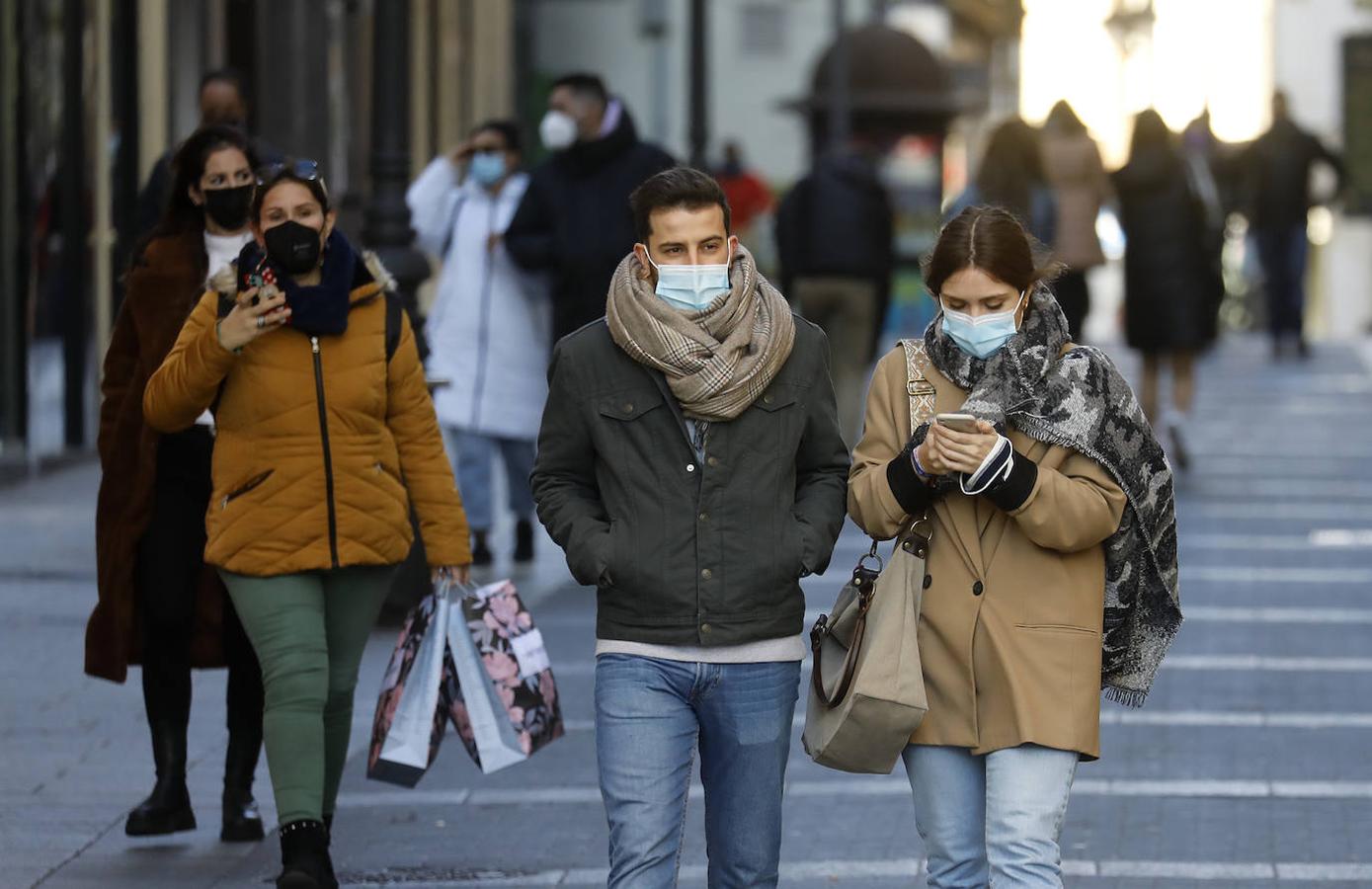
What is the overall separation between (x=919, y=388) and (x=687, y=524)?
0.48m

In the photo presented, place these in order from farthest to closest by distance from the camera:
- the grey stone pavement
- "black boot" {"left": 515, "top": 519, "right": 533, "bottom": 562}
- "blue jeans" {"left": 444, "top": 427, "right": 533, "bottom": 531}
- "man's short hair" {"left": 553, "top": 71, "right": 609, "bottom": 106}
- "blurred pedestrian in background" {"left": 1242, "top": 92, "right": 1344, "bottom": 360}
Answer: "blurred pedestrian in background" {"left": 1242, "top": 92, "right": 1344, "bottom": 360}, "black boot" {"left": 515, "top": 519, "right": 533, "bottom": 562}, "blue jeans" {"left": 444, "top": 427, "right": 533, "bottom": 531}, "man's short hair" {"left": 553, "top": 71, "right": 609, "bottom": 106}, the grey stone pavement

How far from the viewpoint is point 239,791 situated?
6652mm

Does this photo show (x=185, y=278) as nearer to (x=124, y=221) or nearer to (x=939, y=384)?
(x=939, y=384)

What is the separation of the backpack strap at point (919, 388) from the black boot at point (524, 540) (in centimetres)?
690

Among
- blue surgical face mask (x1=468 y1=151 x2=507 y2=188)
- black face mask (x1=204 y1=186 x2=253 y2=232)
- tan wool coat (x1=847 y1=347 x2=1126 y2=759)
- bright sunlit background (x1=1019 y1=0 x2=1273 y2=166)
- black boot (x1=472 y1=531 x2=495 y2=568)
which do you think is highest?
bright sunlit background (x1=1019 y1=0 x2=1273 y2=166)

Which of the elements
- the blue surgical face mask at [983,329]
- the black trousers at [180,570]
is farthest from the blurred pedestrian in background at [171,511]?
the blue surgical face mask at [983,329]

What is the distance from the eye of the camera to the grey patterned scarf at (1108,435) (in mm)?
4691

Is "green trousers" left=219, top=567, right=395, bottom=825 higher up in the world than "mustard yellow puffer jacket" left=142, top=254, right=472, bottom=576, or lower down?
lower down

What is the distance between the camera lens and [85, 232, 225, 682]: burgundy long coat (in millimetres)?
6500

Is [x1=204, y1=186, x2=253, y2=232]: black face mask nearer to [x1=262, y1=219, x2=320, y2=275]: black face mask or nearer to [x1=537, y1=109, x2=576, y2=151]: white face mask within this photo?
[x1=262, y1=219, x2=320, y2=275]: black face mask

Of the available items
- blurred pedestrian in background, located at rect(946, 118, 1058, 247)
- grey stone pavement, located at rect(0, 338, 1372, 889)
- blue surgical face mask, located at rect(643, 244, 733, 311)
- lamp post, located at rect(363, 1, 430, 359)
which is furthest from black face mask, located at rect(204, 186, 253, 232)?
blurred pedestrian in background, located at rect(946, 118, 1058, 247)

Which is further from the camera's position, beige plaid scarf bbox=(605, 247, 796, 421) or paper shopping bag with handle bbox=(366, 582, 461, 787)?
paper shopping bag with handle bbox=(366, 582, 461, 787)

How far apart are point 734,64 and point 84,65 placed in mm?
30412

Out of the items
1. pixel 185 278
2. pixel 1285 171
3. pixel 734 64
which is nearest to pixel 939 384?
pixel 185 278
